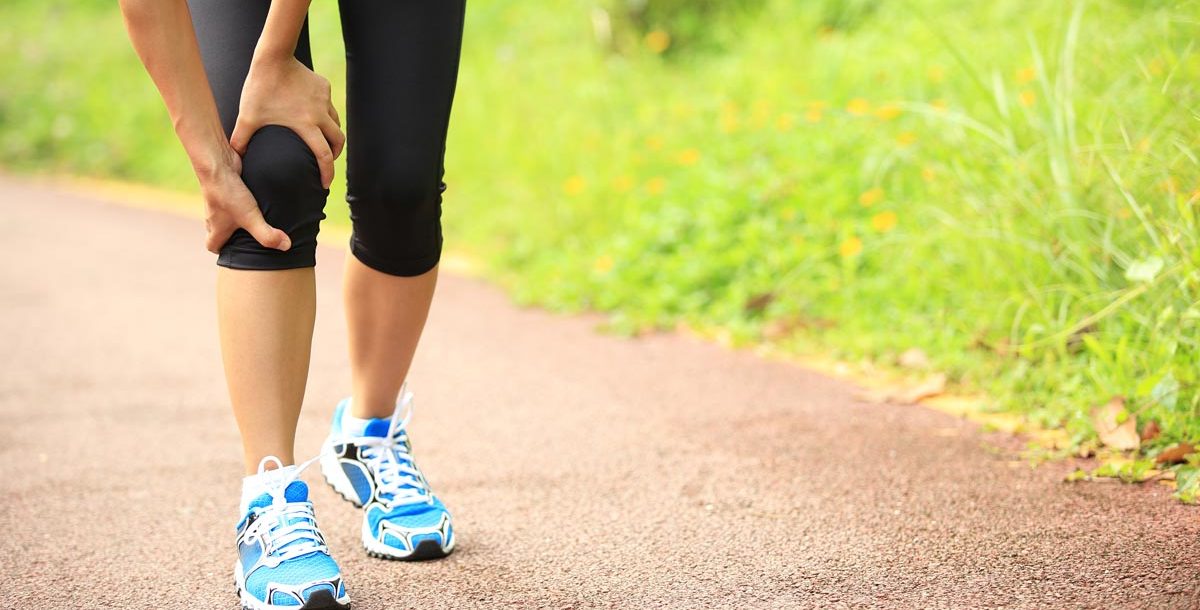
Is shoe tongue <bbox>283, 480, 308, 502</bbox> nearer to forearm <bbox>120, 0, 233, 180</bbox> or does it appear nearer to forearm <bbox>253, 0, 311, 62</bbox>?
forearm <bbox>120, 0, 233, 180</bbox>

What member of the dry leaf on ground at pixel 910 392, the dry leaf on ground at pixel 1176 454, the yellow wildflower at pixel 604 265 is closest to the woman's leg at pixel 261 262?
the dry leaf on ground at pixel 1176 454

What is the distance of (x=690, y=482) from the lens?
2.56 meters

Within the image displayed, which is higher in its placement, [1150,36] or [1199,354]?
[1150,36]

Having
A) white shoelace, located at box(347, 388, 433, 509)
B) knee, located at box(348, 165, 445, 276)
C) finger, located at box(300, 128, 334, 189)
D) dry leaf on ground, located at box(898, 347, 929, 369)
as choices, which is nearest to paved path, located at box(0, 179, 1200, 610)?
white shoelace, located at box(347, 388, 433, 509)

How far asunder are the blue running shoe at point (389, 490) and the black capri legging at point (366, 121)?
41 centimetres

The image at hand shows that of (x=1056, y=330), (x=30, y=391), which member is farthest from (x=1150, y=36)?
(x=30, y=391)

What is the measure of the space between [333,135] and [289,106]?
10cm

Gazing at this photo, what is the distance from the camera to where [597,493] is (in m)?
2.52

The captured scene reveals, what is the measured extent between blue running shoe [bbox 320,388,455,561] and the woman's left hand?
0.54 meters

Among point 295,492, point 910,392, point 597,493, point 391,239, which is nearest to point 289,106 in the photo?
point 391,239

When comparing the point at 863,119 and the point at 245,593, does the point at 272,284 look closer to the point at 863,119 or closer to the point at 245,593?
the point at 245,593

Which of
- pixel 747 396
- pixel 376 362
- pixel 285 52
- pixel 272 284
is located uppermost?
pixel 285 52

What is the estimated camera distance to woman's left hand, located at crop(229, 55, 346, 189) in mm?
1777

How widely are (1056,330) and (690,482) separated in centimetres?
115
